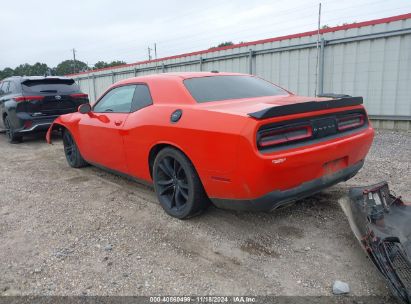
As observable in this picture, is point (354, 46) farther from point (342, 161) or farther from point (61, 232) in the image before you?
point (61, 232)

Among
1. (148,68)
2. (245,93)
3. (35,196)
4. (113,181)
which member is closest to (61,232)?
(35,196)

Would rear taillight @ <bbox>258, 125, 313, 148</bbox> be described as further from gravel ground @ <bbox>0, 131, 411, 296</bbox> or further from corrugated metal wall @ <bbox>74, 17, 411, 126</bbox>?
corrugated metal wall @ <bbox>74, 17, 411, 126</bbox>

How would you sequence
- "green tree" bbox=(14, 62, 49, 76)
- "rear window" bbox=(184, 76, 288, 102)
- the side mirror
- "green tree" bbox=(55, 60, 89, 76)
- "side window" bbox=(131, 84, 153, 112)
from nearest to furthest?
"rear window" bbox=(184, 76, 288, 102) < "side window" bbox=(131, 84, 153, 112) < the side mirror < "green tree" bbox=(14, 62, 49, 76) < "green tree" bbox=(55, 60, 89, 76)

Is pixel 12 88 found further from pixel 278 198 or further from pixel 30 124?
pixel 278 198

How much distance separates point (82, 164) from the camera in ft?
18.7

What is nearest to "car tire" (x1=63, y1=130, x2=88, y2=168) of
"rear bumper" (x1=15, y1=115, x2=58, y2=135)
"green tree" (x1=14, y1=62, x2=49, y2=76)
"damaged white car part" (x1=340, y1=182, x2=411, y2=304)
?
"rear bumper" (x1=15, y1=115, x2=58, y2=135)

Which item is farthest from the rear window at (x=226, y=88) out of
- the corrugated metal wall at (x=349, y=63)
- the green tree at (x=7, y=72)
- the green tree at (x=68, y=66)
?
the green tree at (x=68, y=66)

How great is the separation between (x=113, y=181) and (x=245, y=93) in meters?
2.41

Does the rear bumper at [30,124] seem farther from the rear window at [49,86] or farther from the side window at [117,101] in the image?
the side window at [117,101]

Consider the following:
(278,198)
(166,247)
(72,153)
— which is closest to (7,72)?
(72,153)

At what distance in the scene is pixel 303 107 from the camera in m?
2.90

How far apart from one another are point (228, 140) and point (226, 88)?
1.19 metres

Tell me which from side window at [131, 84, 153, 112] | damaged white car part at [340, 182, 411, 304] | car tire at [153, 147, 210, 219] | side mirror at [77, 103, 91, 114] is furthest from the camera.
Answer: side mirror at [77, 103, 91, 114]

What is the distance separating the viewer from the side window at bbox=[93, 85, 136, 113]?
4195mm
